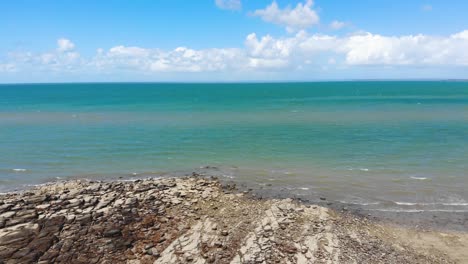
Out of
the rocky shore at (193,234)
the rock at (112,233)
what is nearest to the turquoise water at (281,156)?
the rocky shore at (193,234)

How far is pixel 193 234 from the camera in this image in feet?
59.3

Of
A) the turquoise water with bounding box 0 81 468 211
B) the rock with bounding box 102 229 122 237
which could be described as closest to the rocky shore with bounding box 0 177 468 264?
the rock with bounding box 102 229 122 237

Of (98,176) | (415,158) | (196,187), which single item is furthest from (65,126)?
(415,158)

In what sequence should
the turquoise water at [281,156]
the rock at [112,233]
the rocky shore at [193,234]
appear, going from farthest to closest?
the turquoise water at [281,156], the rock at [112,233], the rocky shore at [193,234]

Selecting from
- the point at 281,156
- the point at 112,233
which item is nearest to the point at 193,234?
the point at 112,233

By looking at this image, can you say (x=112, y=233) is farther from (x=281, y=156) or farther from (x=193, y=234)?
(x=281, y=156)

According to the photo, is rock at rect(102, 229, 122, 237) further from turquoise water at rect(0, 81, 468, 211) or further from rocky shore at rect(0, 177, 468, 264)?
turquoise water at rect(0, 81, 468, 211)

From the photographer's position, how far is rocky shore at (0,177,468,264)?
1602 centimetres

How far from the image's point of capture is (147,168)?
32406 mm

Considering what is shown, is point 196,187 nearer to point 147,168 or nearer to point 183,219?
point 183,219

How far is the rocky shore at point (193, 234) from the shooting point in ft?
52.5

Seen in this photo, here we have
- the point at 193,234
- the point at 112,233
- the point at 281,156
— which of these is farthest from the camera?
the point at 281,156

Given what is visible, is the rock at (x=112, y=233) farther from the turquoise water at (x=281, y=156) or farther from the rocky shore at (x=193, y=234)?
the turquoise water at (x=281, y=156)

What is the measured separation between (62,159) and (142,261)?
2376 centimetres
